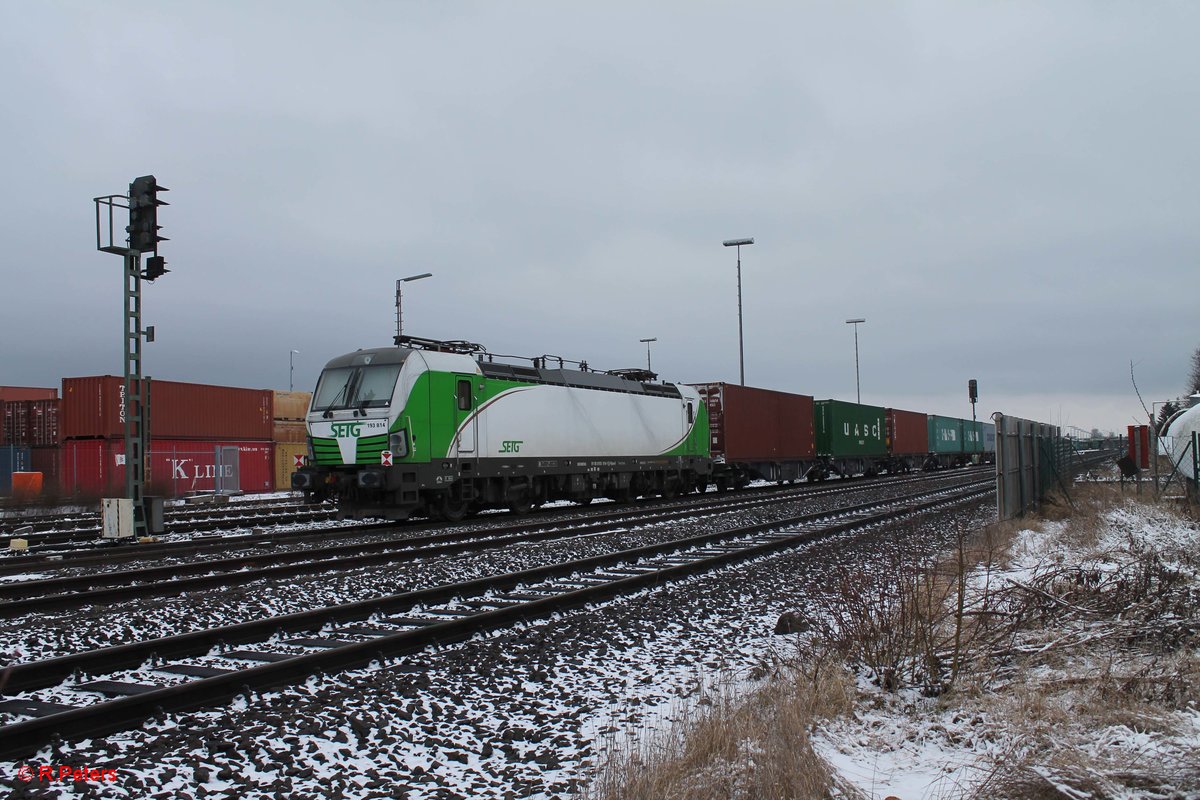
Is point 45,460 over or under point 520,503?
over

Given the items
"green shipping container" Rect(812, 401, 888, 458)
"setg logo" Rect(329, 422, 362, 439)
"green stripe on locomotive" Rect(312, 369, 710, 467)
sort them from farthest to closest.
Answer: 1. "green shipping container" Rect(812, 401, 888, 458)
2. "setg logo" Rect(329, 422, 362, 439)
3. "green stripe on locomotive" Rect(312, 369, 710, 467)

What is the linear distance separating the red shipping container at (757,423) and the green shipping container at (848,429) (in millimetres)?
907

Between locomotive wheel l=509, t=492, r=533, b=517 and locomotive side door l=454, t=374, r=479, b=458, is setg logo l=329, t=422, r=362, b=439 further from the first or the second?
locomotive wheel l=509, t=492, r=533, b=517

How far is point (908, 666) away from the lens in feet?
17.9

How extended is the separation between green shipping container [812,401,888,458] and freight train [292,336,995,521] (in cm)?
657

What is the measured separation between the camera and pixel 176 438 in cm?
3075

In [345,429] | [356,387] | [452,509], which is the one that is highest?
[356,387]

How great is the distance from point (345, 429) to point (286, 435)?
2100 centimetres

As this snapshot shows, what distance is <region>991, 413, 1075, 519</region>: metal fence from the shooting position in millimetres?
14209

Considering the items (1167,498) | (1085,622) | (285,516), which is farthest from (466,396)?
(1167,498)

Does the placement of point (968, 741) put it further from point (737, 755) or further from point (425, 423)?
point (425, 423)

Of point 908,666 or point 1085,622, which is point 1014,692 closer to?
point 908,666

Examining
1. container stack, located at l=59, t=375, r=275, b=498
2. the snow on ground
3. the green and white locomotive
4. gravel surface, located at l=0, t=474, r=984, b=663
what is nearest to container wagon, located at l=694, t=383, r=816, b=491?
the green and white locomotive

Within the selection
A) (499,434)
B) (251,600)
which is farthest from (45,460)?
(251,600)
